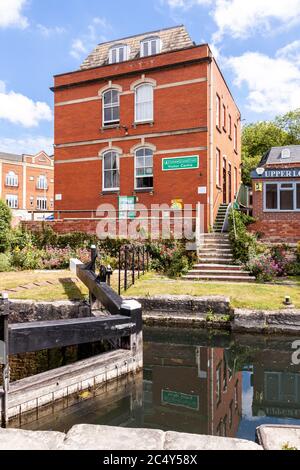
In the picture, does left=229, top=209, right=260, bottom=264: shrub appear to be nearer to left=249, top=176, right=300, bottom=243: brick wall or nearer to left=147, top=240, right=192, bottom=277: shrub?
left=249, top=176, right=300, bottom=243: brick wall

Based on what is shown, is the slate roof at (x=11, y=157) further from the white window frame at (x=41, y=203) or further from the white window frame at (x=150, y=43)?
the white window frame at (x=150, y=43)

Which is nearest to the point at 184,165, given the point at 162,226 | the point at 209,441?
the point at 162,226

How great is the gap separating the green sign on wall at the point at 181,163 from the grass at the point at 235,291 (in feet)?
25.9

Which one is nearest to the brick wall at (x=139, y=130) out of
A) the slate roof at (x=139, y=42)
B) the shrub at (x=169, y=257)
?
the slate roof at (x=139, y=42)

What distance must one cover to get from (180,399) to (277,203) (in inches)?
442

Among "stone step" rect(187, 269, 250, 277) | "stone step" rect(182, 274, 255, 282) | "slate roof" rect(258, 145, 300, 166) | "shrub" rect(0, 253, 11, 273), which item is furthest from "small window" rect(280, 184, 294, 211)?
"shrub" rect(0, 253, 11, 273)

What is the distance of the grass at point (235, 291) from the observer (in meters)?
9.01

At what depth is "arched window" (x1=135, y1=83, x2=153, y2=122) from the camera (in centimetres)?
1883

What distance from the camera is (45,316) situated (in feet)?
29.1

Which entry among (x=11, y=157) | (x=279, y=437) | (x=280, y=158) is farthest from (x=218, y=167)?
(x=11, y=157)

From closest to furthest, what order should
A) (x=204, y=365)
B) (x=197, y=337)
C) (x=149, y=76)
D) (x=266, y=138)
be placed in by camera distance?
(x=204, y=365), (x=197, y=337), (x=149, y=76), (x=266, y=138)

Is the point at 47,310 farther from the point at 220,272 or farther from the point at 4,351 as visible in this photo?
the point at 220,272

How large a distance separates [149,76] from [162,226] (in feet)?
28.4

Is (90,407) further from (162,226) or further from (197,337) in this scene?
(162,226)
